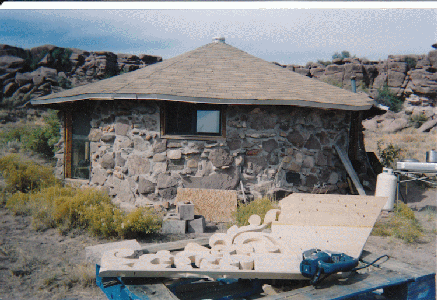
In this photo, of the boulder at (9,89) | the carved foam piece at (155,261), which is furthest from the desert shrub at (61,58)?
the carved foam piece at (155,261)

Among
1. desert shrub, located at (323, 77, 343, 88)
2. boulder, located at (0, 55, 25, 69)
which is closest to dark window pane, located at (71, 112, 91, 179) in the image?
boulder, located at (0, 55, 25, 69)

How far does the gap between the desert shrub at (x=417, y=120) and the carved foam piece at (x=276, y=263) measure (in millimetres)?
23204

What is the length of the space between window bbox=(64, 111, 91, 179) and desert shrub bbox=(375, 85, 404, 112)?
78.4 feet

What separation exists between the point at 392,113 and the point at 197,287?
2568 cm

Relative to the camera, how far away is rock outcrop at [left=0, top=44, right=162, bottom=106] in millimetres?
22078

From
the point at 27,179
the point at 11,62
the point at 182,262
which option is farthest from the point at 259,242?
the point at 11,62

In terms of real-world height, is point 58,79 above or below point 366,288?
above

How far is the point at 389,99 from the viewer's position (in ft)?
87.5

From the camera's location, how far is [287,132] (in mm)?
7332

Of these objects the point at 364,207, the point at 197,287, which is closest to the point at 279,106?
the point at 364,207

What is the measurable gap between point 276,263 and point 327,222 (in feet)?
2.88

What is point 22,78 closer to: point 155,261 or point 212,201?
point 212,201

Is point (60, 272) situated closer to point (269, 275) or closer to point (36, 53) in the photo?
point (269, 275)

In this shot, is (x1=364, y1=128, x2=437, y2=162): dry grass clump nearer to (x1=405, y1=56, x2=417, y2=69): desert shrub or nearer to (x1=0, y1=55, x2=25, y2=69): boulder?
(x1=405, y1=56, x2=417, y2=69): desert shrub
